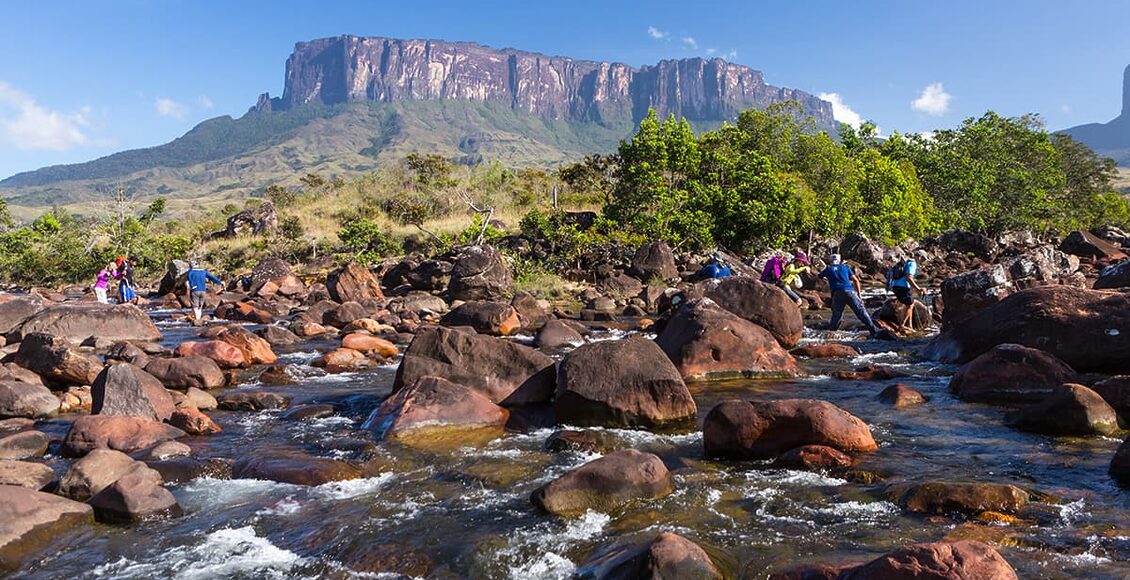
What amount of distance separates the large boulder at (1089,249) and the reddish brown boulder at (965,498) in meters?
37.7

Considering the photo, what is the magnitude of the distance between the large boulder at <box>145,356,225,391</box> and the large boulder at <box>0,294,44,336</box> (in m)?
7.29

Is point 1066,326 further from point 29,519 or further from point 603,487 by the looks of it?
point 29,519

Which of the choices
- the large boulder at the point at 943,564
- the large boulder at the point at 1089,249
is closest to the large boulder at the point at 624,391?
the large boulder at the point at 943,564

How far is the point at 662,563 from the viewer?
4.89 metres

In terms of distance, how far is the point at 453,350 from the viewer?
36.5ft

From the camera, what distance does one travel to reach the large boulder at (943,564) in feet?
13.7

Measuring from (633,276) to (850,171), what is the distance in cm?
1559

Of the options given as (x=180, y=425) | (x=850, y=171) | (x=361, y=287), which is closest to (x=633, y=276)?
(x=361, y=287)

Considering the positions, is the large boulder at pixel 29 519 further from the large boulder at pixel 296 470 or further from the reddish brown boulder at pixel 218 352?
the reddish brown boulder at pixel 218 352

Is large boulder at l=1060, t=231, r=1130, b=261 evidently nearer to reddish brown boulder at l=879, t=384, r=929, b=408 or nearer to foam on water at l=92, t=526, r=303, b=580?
reddish brown boulder at l=879, t=384, r=929, b=408

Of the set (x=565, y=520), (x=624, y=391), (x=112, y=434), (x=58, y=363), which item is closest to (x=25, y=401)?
(x=58, y=363)

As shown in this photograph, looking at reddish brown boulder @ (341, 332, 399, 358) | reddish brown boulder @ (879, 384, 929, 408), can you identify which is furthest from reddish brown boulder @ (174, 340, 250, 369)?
reddish brown boulder @ (879, 384, 929, 408)

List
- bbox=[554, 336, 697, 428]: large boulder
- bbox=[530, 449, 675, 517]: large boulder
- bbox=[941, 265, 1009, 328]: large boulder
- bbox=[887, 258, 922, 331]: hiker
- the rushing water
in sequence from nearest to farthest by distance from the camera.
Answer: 1. the rushing water
2. bbox=[530, 449, 675, 517]: large boulder
3. bbox=[554, 336, 697, 428]: large boulder
4. bbox=[941, 265, 1009, 328]: large boulder
5. bbox=[887, 258, 922, 331]: hiker

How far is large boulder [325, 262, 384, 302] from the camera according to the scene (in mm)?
26094
